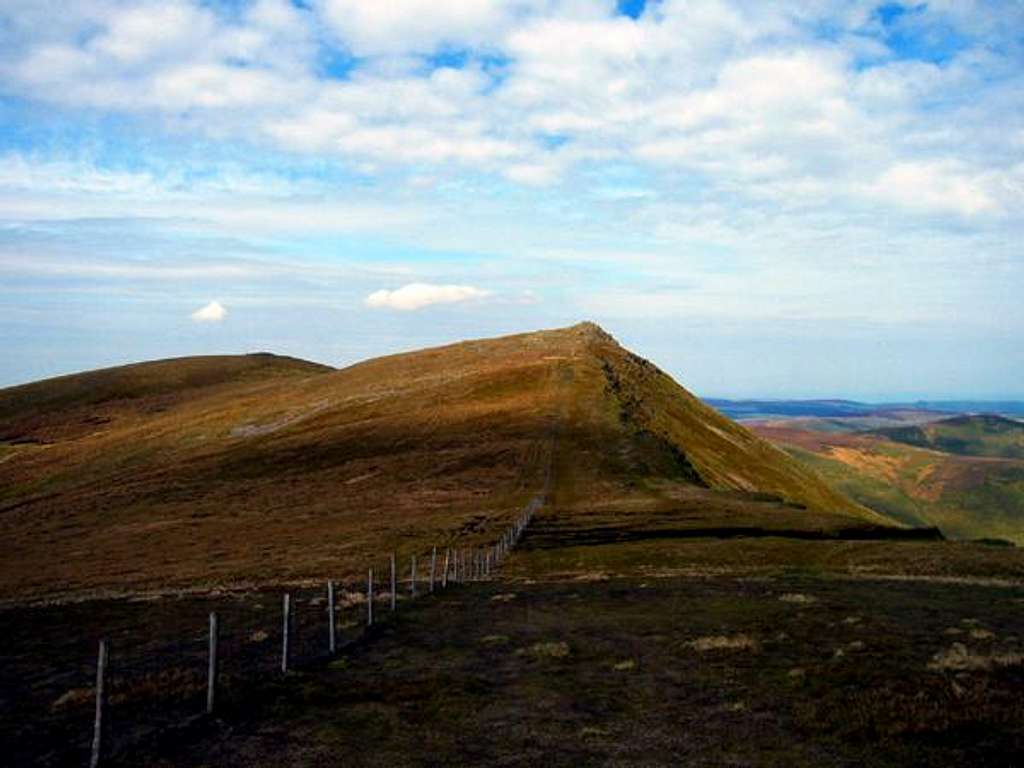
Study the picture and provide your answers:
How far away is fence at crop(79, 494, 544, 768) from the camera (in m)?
19.2

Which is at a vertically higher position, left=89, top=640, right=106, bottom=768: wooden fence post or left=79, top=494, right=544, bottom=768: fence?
left=89, top=640, right=106, bottom=768: wooden fence post

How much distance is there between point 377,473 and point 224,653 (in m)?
67.5

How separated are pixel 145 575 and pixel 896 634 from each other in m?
48.8

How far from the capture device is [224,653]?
26.9m

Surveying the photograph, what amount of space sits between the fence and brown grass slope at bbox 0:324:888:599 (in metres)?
13.9

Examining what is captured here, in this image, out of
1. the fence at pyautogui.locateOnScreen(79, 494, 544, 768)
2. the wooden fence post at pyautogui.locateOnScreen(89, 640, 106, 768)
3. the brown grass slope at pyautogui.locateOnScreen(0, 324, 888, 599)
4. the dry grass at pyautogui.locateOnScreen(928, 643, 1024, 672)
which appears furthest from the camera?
the brown grass slope at pyautogui.locateOnScreen(0, 324, 888, 599)

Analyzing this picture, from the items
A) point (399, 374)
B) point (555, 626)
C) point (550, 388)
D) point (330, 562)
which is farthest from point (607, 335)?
point (555, 626)

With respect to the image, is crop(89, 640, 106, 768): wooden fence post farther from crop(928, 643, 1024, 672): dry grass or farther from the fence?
crop(928, 643, 1024, 672): dry grass

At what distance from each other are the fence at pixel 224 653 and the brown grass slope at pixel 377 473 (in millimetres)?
13851

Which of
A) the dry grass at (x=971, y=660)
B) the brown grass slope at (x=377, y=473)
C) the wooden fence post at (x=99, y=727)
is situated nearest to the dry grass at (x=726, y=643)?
the dry grass at (x=971, y=660)

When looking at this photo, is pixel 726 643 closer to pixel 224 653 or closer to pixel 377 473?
pixel 224 653

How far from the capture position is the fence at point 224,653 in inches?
755

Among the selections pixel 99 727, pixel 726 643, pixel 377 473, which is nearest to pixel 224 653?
pixel 99 727

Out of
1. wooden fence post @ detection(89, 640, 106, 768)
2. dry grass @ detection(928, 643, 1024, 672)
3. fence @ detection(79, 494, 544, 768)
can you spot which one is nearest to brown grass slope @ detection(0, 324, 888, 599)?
fence @ detection(79, 494, 544, 768)
